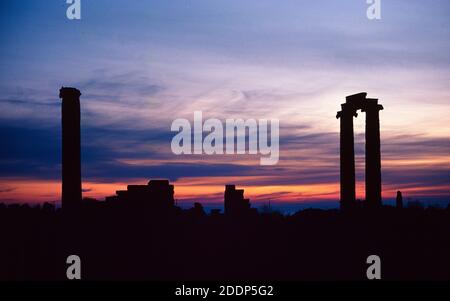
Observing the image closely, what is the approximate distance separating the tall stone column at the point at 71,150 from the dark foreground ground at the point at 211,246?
0.64 metres

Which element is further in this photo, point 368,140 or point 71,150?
point 368,140

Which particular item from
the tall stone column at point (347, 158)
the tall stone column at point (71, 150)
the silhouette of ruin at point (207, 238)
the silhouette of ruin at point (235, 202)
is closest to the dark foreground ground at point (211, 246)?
A: the silhouette of ruin at point (207, 238)

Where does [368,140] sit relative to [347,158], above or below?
above

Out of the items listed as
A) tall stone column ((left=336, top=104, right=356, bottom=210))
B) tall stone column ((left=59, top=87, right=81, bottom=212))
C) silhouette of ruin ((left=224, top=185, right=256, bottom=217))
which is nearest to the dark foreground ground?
tall stone column ((left=59, top=87, right=81, bottom=212))

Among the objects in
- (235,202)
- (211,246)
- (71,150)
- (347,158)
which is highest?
(71,150)

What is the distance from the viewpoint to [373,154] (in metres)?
23.0

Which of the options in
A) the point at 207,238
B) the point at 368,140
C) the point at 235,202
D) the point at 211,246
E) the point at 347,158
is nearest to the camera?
the point at 211,246

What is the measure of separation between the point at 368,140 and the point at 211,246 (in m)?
7.36

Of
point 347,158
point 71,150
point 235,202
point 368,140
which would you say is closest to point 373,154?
point 368,140

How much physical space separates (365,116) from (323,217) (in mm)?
5254

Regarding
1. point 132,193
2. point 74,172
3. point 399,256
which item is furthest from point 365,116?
point 74,172

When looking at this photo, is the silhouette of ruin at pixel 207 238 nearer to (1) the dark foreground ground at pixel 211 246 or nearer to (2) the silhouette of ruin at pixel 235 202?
(1) the dark foreground ground at pixel 211 246

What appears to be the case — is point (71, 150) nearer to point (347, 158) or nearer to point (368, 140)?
point (347, 158)
